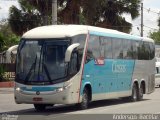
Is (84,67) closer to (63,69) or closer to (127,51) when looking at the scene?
(63,69)

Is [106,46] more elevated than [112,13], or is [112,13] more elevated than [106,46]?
[112,13]

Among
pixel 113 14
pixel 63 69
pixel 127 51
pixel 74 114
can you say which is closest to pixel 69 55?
pixel 63 69

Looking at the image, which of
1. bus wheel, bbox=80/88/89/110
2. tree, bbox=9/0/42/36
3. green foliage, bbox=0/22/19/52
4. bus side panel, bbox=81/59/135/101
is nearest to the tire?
bus side panel, bbox=81/59/135/101

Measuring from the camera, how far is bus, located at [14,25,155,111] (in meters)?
20.0

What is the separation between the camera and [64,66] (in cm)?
2011

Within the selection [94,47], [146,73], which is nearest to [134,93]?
[146,73]

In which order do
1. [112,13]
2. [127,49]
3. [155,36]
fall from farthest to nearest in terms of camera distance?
[155,36], [112,13], [127,49]

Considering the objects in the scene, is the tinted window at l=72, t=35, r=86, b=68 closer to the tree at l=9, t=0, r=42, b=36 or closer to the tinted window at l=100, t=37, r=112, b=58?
the tinted window at l=100, t=37, r=112, b=58

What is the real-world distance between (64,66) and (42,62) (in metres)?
0.85

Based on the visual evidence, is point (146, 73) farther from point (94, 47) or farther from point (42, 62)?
point (42, 62)

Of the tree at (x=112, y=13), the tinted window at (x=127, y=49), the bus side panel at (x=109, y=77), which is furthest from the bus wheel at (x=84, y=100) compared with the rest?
the tree at (x=112, y=13)

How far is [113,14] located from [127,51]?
21.2 m

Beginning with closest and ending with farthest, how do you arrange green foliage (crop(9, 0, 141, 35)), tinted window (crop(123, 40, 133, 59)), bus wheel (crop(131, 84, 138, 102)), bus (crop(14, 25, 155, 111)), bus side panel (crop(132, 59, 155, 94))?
1. bus (crop(14, 25, 155, 111))
2. tinted window (crop(123, 40, 133, 59))
3. bus wheel (crop(131, 84, 138, 102))
4. bus side panel (crop(132, 59, 155, 94))
5. green foliage (crop(9, 0, 141, 35))

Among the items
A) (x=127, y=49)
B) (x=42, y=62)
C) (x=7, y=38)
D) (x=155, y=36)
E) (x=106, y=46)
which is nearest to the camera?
(x=42, y=62)
